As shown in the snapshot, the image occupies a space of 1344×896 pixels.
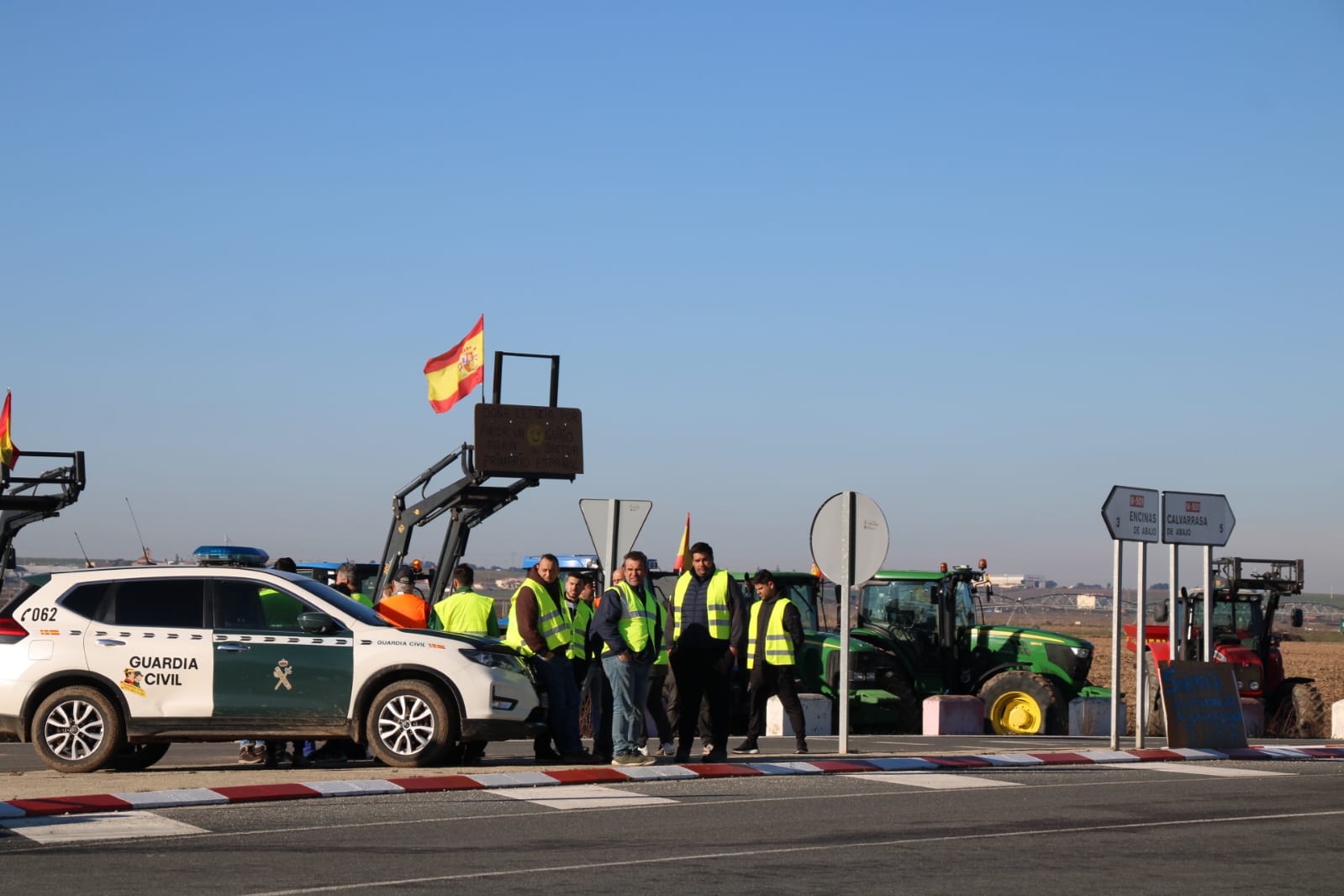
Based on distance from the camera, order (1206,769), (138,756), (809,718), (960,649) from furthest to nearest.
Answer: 1. (960,649)
2. (809,718)
3. (1206,769)
4. (138,756)

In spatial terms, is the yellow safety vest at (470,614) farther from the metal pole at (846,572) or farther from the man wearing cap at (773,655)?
the metal pole at (846,572)

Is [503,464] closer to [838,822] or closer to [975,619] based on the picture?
[975,619]

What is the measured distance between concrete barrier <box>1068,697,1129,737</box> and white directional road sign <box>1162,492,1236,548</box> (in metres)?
4.69

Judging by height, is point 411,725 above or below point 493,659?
below

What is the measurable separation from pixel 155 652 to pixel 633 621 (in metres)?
3.84

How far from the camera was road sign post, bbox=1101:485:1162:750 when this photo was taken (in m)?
17.2

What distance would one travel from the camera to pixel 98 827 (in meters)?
10.4

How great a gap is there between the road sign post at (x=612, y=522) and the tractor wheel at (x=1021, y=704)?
25.8 feet

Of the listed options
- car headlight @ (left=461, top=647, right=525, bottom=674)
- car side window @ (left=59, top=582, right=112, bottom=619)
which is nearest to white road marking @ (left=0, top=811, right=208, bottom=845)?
car side window @ (left=59, top=582, right=112, bottom=619)

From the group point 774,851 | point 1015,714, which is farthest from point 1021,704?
point 774,851

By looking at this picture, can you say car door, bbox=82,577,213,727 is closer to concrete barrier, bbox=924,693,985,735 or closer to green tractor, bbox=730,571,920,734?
green tractor, bbox=730,571,920,734

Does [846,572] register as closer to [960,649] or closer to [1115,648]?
[1115,648]

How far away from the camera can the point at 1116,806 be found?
39.5 ft

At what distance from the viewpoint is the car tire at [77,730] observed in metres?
13.8
